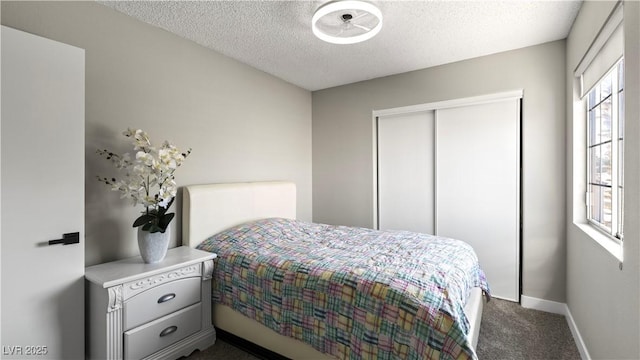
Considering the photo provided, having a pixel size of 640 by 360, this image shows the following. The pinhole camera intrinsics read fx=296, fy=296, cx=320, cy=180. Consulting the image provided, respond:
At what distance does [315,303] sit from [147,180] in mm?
1417

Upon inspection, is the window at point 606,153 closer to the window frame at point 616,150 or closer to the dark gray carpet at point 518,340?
the window frame at point 616,150

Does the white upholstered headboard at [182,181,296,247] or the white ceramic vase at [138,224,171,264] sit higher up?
the white upholstered headboard at [182,181,296,247]

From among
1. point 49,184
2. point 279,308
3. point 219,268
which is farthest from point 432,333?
point 49,184

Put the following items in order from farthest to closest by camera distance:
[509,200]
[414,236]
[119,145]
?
[509,200] < [414,236] < [119,145]

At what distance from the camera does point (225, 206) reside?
270cm

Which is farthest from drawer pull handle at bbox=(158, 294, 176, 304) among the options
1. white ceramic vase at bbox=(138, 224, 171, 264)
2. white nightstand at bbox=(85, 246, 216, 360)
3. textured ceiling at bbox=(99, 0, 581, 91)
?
textured ceiling at bbox=(99, 0, 581, 91)

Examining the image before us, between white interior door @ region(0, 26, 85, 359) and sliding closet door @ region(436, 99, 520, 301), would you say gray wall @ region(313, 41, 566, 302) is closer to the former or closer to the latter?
sliding closet door @ region(436, 99, 520, 301)

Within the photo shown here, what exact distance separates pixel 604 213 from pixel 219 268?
105 inches

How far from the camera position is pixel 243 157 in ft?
10.3

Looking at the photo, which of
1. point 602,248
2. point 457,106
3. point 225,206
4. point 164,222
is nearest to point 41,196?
point 164,222

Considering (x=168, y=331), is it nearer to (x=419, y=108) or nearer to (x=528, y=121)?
(x=419, y=108)

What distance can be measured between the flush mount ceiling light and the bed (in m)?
1.58

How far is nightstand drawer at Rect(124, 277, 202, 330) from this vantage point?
1.75 metres

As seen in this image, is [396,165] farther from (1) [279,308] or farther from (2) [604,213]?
(1) [279,308]
